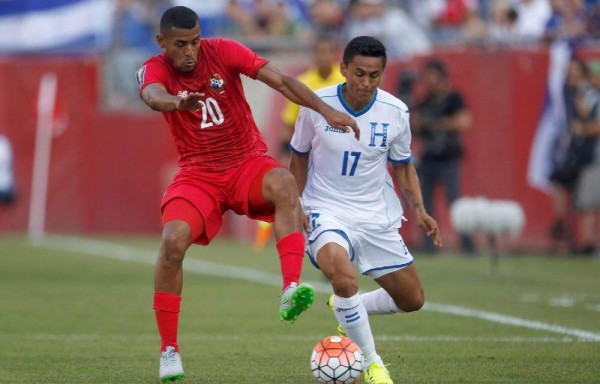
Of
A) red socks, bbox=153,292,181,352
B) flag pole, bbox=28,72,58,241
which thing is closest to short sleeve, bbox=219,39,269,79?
red socks, bbox=153,292,181,352

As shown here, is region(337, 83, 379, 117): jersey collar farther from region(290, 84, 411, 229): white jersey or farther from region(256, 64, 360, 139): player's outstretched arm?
region(256, 64, 360, 139): player's outstretched arm

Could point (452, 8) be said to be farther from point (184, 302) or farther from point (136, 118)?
point (184, 302)

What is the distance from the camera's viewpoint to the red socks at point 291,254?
830 cm

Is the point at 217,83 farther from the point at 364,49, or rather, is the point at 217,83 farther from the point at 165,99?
the point at 364,49

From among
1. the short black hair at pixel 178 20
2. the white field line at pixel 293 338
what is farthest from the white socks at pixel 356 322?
the white field line at pixel 293 338

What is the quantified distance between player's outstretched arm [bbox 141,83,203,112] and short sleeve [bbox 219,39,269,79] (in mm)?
562

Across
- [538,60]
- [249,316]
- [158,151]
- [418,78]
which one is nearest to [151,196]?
[158,151]

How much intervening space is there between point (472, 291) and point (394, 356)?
538 cm

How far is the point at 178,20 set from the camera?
27.2 ft

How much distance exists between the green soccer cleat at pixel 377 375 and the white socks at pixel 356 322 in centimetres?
12

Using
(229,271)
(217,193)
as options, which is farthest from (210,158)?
(229,271)

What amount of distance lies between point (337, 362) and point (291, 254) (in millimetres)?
821

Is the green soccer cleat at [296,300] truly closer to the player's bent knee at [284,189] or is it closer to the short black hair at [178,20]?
the player's bent knee at [284,189]

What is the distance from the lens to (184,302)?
13.6 meters
